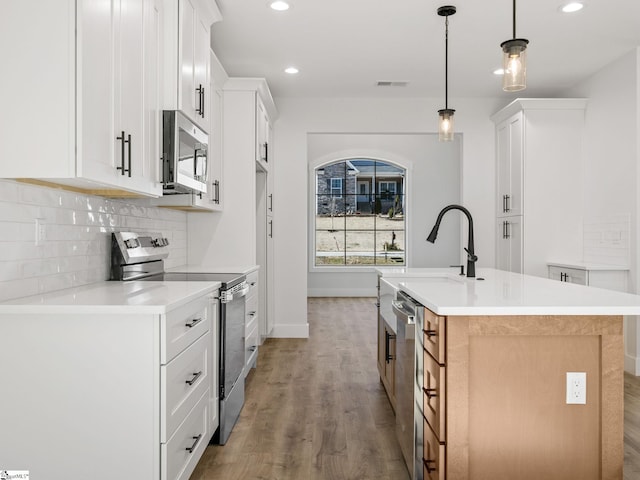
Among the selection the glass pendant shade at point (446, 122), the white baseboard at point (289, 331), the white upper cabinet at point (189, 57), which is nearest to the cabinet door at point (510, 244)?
the glass pendant shade at point (446, 122)

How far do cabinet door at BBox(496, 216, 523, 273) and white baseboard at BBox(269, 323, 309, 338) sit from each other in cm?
223

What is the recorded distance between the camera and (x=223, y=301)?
2723 millimetres

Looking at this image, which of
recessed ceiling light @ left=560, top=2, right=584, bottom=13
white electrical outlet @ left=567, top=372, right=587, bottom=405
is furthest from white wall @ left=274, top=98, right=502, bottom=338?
white electrical outlet @ left=567, top=372, right=587, bottom=405

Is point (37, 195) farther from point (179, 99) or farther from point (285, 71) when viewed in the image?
point (285, 71)

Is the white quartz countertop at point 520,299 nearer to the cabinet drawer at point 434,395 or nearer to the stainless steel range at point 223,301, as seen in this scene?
the cabinet drawer at point 434,395

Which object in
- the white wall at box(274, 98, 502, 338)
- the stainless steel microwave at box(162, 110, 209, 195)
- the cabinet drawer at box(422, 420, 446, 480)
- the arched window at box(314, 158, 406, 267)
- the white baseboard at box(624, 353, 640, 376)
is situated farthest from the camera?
the arched window at box(314, 158, 406, 267)

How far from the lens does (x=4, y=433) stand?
5.76ft

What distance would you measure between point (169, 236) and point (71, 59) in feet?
7.33

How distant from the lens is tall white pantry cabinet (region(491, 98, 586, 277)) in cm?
500

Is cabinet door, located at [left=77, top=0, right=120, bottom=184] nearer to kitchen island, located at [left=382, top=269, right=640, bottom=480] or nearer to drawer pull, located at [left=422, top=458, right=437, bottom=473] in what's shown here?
kitchen island, located at [left=382, top=269, right=640, bottom=480]

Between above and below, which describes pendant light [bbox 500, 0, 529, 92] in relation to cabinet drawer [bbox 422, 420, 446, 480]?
above

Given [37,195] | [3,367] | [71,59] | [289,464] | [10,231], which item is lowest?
[289,464]

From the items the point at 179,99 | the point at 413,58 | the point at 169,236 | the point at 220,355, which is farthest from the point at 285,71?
the point at 220,355

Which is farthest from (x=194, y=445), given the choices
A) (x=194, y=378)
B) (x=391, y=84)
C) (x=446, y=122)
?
(x=391, y=84)
